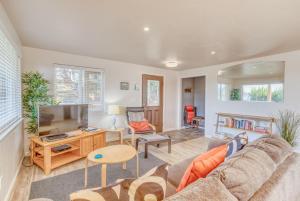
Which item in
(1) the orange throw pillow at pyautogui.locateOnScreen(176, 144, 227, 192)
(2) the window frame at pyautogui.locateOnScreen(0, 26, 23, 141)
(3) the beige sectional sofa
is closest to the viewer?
(3) the beige sectional sofa

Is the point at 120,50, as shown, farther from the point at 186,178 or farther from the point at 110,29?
the point at 186,178

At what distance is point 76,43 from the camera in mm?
3094

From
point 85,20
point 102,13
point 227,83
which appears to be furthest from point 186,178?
point 227,83

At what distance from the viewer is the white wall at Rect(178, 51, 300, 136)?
3.54 meters

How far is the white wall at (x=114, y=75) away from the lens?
3486 mm

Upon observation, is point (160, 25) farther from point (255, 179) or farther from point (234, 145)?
point (255, 179)

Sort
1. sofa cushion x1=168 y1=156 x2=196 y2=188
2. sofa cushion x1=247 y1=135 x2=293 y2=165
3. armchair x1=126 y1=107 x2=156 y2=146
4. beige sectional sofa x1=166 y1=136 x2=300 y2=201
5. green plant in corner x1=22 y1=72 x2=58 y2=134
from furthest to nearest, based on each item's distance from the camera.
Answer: armchair x1=126 y1=107 x2=156 y2=146, green plant in corner x1=22 y1=72 x2=58 y2=134, sofa cushion x1=168 y1=156 x2=196 y2=188, sofa cushion x1=247 y1=135 x2=293 y2=165, beige sectional sofa x1=166 y1=136 x2=300 y2=201

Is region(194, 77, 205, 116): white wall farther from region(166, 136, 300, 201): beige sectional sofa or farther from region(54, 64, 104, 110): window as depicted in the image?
region(166, 136, 300, 201): beige sectional sofa

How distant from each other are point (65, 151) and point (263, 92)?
4761 mm

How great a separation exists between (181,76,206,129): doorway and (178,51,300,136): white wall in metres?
1.13

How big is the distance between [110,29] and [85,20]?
39cm

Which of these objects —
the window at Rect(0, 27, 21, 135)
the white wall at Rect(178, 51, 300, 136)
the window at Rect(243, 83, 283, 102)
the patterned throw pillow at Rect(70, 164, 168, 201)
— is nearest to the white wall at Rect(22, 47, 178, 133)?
the window at Rect(0, 27, 21, 135)

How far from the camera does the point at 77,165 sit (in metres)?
3.01

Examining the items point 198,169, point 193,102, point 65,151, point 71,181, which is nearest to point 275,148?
point 198,169
